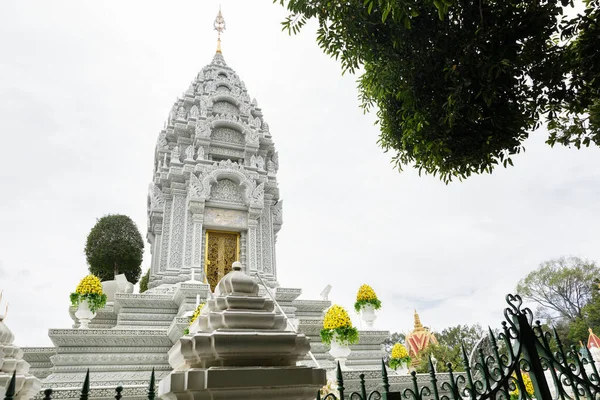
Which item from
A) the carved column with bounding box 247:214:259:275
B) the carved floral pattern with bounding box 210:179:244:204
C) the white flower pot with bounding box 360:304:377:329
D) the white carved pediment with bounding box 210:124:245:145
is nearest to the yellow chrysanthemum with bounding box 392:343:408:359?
the white flower pot with bounding box 360:304:377:329

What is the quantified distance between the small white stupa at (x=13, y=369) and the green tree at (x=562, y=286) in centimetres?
3570

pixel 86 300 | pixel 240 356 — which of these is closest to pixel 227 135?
pixel 86 300

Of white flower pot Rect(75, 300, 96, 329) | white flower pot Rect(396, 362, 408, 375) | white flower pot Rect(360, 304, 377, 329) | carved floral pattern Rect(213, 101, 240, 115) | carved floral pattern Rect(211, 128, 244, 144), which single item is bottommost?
white flower pot Rect(396, 362, 408, 375)

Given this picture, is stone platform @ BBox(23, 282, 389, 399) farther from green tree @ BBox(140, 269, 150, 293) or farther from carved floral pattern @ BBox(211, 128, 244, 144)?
green tree @ BBox(140, 269, 150, 293)

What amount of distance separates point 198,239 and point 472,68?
10331 millimetres

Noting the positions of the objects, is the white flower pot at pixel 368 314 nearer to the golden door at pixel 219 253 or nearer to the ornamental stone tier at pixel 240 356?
the golden door at pixel 219 253

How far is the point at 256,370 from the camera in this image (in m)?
1.94

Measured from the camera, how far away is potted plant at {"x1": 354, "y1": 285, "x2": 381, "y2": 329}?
857 centimetres

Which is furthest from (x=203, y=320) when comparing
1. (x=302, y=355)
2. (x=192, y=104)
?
(x=192, y=104)

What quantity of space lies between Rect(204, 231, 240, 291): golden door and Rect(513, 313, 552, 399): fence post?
1070 centimetres

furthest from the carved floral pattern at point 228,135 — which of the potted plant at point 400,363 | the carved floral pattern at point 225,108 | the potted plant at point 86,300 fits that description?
the potted plant at point 400,363

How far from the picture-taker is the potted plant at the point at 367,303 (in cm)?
857

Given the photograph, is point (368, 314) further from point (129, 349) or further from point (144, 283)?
point (144, 283)

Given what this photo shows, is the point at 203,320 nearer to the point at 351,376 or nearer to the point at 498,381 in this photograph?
the point at 498,381
